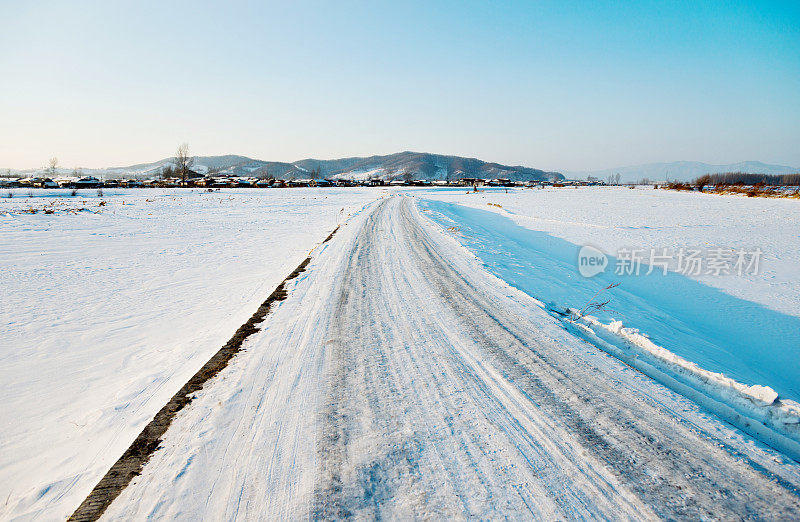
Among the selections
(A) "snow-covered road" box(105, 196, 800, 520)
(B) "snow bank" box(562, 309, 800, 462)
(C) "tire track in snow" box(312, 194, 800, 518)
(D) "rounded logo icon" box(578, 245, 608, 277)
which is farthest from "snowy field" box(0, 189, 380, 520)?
(D) "rounded logo icon" box(578, 245, 608, 277)

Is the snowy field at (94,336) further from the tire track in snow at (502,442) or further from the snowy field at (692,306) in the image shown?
the snowy field at (692,306)

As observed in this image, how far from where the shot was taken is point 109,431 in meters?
3.23

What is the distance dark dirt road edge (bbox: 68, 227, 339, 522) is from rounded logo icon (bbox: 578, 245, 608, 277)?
29.5 ft

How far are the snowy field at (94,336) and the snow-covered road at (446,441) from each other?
78cm

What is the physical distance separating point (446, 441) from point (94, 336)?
239 inches

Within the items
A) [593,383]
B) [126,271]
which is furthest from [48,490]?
[126,271]

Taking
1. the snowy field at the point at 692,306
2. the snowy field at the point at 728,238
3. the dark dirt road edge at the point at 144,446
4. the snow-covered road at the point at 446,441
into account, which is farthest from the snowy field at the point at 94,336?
the snowy field at the point at 728,238

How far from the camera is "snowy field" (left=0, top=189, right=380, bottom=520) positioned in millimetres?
2916

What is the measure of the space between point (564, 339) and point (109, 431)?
5.34 metres

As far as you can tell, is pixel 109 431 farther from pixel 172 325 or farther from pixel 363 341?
pixel 172 325

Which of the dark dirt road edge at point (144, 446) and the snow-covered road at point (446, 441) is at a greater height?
the snow-covered road at point (446, 441)

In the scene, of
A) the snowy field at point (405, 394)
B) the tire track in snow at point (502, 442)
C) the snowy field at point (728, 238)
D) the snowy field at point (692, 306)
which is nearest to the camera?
the tire track in snow at point (502, 442)

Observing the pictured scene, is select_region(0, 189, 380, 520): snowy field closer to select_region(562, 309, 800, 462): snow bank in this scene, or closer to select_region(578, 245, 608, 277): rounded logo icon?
select_region(562, 309, 800, 462): snow bank

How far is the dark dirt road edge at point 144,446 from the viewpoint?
2.30m
